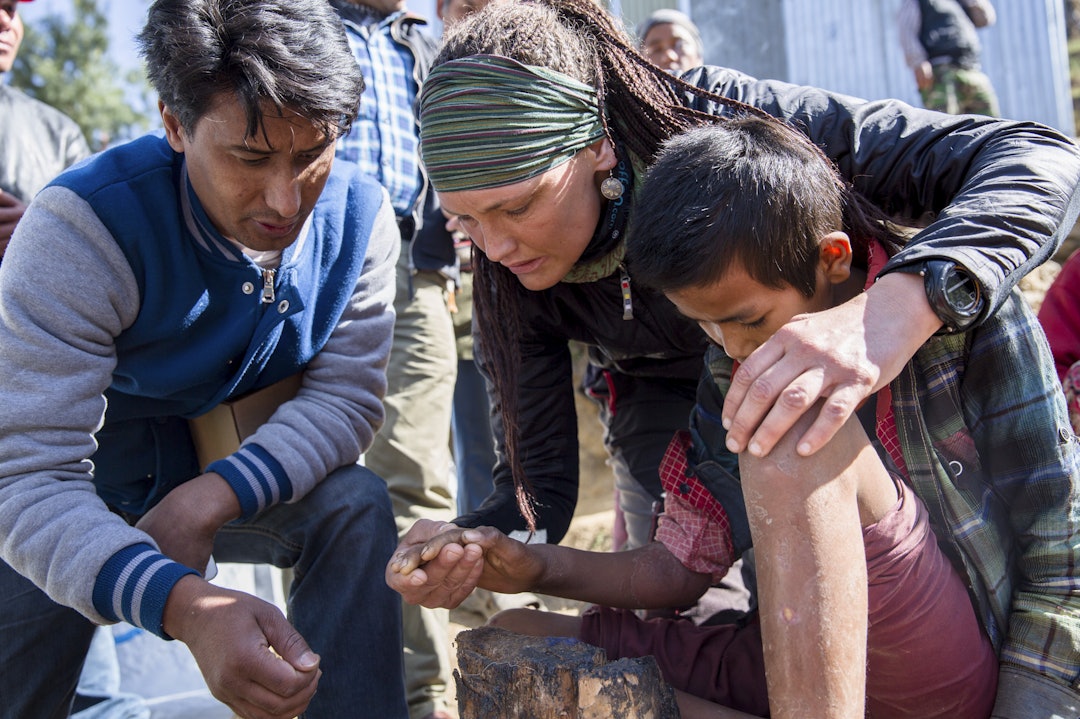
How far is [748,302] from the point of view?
1920mm

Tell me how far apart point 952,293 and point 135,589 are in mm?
1558

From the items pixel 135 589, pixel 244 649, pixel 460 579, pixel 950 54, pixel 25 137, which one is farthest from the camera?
pixel 950 54

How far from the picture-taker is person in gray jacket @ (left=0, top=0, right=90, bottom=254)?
3.70 meters

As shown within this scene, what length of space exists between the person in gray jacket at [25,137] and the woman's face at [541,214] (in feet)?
7.03

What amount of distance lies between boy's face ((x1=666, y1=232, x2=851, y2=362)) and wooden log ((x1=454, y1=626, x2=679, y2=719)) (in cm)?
62

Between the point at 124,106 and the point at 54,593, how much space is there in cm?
1544

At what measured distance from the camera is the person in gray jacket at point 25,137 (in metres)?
3.70

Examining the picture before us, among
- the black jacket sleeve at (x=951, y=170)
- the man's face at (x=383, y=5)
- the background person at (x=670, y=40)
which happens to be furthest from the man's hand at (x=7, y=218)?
the background person at (x=670, y=40)

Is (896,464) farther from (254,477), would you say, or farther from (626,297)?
(254,477)

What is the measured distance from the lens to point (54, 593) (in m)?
1.98

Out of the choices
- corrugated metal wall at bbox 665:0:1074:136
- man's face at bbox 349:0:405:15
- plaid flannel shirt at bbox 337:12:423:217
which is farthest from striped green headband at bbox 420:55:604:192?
corrugated metal wall at bbox 665:0:1074:136

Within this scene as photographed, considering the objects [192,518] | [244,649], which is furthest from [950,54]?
[244,649]

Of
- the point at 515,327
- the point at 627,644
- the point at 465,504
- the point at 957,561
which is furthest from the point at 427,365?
the point at 957,561

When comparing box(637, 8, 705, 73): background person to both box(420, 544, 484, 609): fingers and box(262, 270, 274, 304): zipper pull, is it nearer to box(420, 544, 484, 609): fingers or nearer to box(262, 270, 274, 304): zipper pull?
box(262, 270, 274, 304): zipper pull
